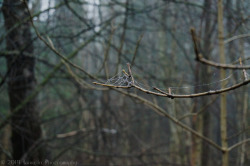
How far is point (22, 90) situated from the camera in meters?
3.65

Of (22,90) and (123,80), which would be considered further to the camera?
(22,90)

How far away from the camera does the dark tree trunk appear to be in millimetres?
3277

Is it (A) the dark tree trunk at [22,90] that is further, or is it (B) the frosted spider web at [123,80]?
(A) the dark tree trunk at [22,90]

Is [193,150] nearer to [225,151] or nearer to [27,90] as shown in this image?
[225,151]

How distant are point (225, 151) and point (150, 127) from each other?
430 inches

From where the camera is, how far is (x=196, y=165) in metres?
3.39

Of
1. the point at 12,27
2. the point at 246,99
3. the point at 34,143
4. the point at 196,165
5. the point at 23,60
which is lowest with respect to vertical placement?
the point at 196,165

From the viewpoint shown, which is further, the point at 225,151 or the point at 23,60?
the point at 23,60

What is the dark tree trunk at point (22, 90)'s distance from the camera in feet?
10.8

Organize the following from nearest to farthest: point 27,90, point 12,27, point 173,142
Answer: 1. point 12,27
2. point 27,90
3. point 173,142

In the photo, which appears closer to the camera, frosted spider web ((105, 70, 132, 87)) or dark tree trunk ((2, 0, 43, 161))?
frosted spider web ((105, 70, 132, 87))

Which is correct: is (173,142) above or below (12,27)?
below

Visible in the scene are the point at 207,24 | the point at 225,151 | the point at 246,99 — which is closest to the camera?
the point at 225,151

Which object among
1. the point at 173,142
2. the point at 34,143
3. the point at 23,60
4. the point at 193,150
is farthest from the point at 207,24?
the point at 173,142
